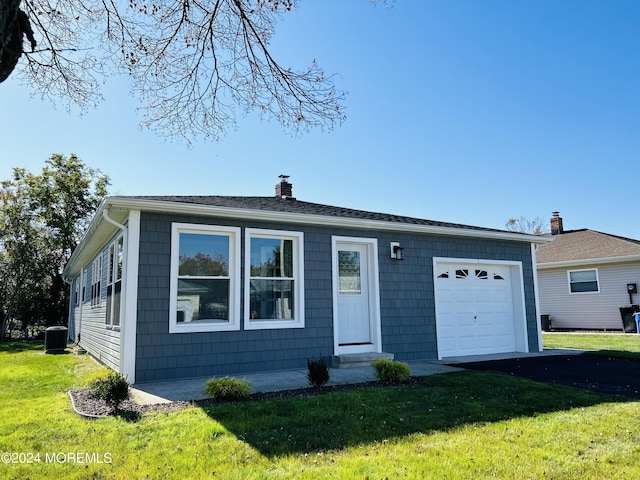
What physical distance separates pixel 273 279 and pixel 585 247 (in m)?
15.8

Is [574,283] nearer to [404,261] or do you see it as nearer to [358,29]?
[404,261]

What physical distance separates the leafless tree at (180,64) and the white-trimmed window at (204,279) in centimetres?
225

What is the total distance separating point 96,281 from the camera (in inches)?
445

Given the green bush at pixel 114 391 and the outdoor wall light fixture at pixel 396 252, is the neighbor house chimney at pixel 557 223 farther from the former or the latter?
the green bush at pixel 114 391

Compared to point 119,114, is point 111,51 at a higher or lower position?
higher

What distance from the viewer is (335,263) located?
28.0 ft

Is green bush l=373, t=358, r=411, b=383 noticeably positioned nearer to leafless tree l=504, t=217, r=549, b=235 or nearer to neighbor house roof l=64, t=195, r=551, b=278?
neighbor house roof l=64, t=195, r=551, b=278

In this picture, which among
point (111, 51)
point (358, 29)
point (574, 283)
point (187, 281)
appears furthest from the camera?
point (574, 283)

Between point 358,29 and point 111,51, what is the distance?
10.6ft

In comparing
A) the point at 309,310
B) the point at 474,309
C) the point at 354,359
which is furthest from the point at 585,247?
the point at 309,310

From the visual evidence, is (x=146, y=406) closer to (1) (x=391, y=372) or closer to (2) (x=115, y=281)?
(1) (x=391, y=372)

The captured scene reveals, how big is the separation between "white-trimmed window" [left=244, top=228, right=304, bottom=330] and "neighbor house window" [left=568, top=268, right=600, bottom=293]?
14.4m

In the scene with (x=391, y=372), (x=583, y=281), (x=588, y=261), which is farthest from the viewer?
(x=583, y=281)

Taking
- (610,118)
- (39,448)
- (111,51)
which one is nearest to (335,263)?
(111,51)
